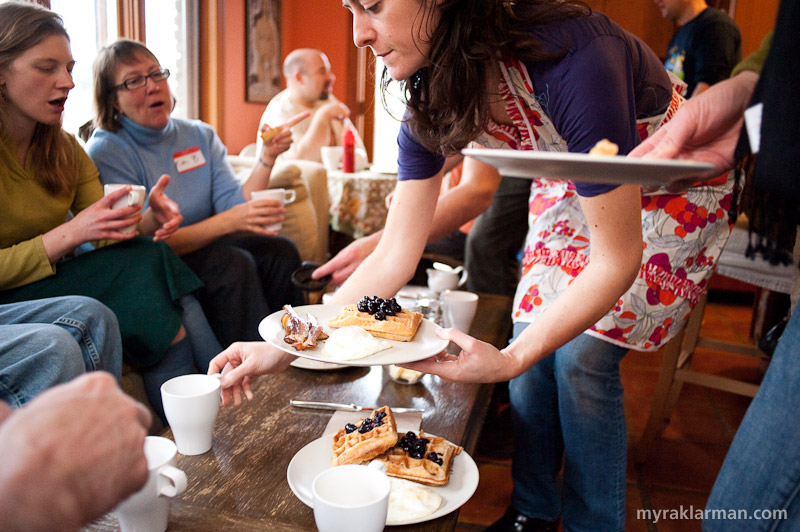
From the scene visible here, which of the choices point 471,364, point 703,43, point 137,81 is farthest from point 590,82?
point 703,43

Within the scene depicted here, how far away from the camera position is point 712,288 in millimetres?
4539

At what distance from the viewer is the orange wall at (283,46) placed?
185 inches

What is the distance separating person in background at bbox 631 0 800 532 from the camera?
23.2 inches

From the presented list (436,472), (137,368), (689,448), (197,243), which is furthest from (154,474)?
(689,448)

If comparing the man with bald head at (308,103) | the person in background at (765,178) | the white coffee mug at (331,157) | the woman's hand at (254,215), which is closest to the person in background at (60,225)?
the woman's hand at (254,215)

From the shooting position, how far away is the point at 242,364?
116 centimetres

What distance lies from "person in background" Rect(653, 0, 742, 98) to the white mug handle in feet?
9.62

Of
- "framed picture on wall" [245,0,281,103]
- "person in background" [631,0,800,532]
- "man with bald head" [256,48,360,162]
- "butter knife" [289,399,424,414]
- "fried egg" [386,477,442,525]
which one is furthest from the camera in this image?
"framed picture on wall" [245,0,281,103]

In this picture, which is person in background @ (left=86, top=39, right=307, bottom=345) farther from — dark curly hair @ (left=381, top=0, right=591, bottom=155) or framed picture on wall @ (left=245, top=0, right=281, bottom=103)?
framed picture on wall @ (left=245, top=0, right=281, bottom=103)

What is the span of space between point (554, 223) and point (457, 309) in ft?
1.25

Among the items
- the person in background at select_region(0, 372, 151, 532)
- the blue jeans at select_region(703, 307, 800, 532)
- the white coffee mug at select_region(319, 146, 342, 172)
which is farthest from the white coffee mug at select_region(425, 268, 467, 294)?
the white coffee mug at select_region(319, 146, 342, 172)

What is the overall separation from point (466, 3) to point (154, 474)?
36.9 inches

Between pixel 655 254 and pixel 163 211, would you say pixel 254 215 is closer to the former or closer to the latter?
pixel 163 211

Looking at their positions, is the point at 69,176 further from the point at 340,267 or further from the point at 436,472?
the point at 436,472
